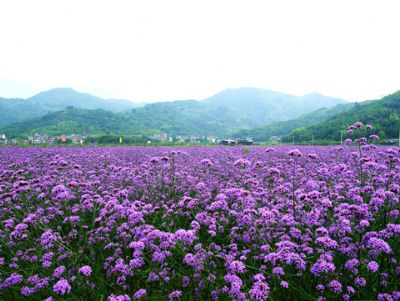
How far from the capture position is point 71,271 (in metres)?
3.26

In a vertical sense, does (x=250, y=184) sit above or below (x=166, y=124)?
below

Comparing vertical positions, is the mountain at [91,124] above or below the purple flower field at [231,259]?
above

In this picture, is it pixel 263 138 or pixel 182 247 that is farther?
pixel 263 138

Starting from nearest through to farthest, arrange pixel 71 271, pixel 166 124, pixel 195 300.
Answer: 1. pixel 195 300
2. pixel 71 271
3. pixel 166 124

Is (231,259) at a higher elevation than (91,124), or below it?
below

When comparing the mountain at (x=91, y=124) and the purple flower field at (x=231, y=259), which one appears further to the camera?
the mountain at (x=91, y=124)

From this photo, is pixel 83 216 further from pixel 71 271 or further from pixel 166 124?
pixel 166 124

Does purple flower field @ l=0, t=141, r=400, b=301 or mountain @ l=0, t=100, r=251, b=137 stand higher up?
mountain @ l=0, t=100, r=251, b=137

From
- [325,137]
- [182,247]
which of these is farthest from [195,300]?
[325,137]

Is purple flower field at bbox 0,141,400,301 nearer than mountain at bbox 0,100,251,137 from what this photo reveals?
Yes

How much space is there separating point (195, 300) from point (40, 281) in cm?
172

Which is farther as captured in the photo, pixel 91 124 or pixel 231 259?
pixel 91 124

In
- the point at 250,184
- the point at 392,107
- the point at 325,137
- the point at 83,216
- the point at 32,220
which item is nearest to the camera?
the point at 32,220

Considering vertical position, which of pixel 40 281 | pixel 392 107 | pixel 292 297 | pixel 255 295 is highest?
pixel 392 107
